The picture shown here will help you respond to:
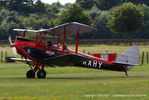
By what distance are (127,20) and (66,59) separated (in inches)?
2090

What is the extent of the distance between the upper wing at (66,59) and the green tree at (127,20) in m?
51.4

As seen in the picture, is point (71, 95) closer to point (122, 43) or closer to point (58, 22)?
point (122, 43)

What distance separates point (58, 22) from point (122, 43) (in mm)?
14039

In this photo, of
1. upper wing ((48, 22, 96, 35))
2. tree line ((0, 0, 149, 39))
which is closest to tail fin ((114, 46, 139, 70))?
upper wing ((48, 22, 96, 35))

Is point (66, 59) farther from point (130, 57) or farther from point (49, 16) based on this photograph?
point (49, 16)

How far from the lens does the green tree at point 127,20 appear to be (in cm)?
7656

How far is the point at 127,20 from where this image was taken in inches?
3039

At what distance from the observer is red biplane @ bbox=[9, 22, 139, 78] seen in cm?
2527

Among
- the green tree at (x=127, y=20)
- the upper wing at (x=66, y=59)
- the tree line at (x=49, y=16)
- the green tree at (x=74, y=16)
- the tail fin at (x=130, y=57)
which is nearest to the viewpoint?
the upper wing at (x=66, y=59)

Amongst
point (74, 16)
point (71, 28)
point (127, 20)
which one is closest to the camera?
point (71, 28)

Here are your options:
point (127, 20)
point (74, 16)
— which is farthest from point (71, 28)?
point (74, 16)

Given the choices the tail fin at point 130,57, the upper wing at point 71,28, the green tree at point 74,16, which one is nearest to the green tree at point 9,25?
the green tree at point 74,16

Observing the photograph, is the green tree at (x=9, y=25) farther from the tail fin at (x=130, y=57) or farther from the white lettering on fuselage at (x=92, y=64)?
the tail fin at (x=130, y=57)

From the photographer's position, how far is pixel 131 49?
26.9 meters
